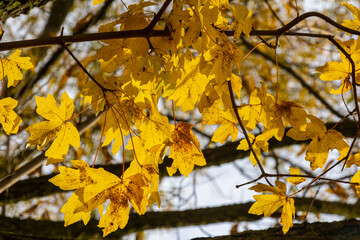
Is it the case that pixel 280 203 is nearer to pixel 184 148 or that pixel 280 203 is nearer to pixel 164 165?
pixel 184 148

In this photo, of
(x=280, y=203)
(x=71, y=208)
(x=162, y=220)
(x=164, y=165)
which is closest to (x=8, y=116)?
(x=71, y=208)

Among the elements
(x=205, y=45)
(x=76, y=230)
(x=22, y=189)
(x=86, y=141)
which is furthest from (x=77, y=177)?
(x=86, y=141)

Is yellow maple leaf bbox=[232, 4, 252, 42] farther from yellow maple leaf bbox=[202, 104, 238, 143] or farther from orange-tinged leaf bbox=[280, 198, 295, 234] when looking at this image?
orange-tinged leaf bbox=[280, 198, 295, 234]

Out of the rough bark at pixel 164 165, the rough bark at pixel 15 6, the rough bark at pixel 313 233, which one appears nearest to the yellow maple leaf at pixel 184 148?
the rough bark at pixel 313 233

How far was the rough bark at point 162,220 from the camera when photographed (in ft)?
6.17

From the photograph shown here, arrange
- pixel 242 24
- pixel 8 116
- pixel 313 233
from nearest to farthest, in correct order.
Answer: pixel 242 24 < pixel 8 116 < pixel 313 233

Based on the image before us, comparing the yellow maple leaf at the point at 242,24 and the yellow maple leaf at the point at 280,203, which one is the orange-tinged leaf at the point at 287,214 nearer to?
the yellow maple leaf at the point at 280,203

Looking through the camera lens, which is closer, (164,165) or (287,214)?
(287,214)

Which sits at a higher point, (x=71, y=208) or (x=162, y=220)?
(x=162, y=220)

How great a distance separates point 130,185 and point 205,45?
0.37m

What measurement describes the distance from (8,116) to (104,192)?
0.34m

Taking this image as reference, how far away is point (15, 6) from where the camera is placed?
125 cm

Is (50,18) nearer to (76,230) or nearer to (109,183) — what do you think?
(76,230)

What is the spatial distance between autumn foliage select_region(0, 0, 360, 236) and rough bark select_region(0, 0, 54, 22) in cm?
41
